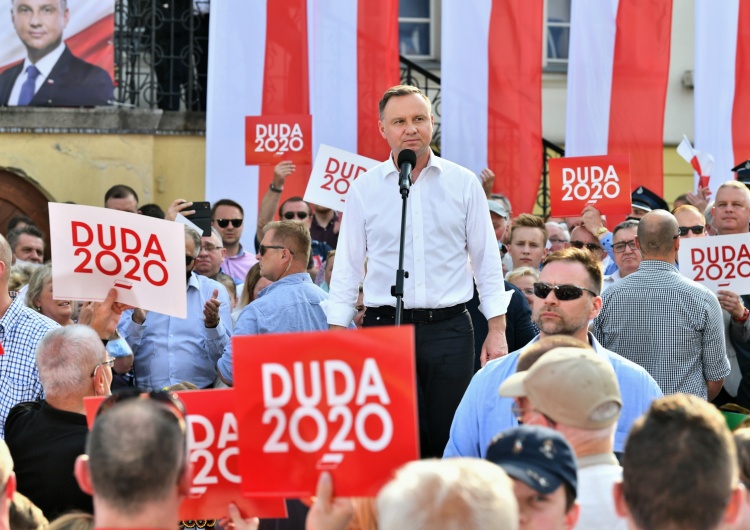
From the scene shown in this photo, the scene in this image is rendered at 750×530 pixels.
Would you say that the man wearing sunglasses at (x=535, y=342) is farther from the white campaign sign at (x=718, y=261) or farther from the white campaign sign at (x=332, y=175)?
the white campaign sign at (x=332, y=175)

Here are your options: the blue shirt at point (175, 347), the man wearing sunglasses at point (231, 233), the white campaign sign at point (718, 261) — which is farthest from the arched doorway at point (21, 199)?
the white campaign sign at point (718, 261)

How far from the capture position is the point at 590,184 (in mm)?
11094

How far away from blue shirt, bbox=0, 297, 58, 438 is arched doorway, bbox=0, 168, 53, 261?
24.4 feet

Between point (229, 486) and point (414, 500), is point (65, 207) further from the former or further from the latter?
point (414, 500)

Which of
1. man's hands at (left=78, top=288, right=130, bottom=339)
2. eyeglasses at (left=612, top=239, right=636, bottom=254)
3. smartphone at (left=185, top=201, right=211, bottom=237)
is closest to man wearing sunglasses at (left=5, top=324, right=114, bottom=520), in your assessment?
man's hands at (left=78, top=288, right=130, bottom=339)

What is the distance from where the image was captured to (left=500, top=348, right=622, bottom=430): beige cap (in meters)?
3.80

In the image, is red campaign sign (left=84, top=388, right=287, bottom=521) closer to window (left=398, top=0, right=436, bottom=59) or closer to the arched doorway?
the arched doorway

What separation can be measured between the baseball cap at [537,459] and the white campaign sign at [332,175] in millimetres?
7060

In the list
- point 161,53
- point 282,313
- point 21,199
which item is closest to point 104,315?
point 282,313

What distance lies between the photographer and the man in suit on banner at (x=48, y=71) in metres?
13.1

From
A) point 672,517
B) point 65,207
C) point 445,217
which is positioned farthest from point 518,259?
point 672,517

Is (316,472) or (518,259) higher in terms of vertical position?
(518,259)

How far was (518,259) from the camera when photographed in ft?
32.0

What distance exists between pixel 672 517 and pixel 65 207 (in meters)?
3.97
